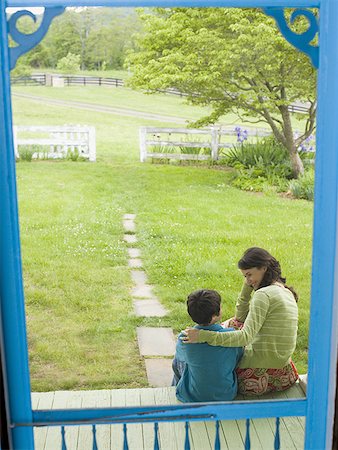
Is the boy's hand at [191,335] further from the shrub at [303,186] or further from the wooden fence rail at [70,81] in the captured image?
the wooden fence rail at [70,81]

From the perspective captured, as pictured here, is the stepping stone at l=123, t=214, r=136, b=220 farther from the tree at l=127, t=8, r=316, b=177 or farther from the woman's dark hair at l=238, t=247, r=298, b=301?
the woman's dark hair at l=238, t=247, r=298, b=301

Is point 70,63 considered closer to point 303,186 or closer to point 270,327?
point 303,186

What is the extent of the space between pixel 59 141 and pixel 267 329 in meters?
4.92

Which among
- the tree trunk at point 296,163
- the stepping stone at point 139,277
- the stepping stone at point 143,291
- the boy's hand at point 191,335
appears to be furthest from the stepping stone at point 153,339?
the tree trunk at point 296,163

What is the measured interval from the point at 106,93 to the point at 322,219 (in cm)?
632

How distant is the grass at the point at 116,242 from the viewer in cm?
544

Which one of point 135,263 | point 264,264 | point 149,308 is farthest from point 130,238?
point 264,264

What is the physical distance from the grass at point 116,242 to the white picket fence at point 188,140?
5.5 inches

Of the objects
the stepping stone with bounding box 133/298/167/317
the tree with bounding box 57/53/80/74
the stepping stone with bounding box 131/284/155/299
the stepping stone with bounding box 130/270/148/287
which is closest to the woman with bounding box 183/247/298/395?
the stepping stone with bounding box 133/298/167/317

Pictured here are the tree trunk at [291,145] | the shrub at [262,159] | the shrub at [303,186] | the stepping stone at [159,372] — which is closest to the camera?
the stepping stone at [159,372]

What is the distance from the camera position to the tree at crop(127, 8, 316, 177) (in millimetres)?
→ 6863

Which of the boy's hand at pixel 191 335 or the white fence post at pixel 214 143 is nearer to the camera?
the boy's hand at pixel 191 335

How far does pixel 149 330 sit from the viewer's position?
18.2ft

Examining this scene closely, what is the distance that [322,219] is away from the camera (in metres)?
1.75
